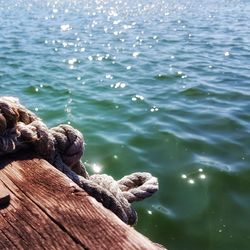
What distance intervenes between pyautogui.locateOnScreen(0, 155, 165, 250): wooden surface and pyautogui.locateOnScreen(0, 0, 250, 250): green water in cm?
243

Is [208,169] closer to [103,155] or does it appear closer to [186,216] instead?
[186,216]

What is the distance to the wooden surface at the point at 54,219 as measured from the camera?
5.42 feet

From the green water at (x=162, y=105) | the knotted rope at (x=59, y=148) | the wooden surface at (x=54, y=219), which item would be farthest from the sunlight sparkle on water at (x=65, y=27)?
the wooden surface at (x=54, y=219)

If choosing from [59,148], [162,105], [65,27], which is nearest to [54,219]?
[59,148]

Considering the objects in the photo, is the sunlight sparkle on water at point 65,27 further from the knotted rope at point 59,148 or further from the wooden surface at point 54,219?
the wooden surface at point 54,219

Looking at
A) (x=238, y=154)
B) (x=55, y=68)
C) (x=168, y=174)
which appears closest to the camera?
(x=168, y=174)

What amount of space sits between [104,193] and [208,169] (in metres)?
3.27

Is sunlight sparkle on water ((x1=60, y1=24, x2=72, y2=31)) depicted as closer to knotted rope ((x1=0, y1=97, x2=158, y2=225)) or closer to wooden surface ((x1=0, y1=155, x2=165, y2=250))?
knotted rope ((x1=0, y1=97, x2=158, y2=225))

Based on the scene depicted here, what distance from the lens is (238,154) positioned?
226 inches

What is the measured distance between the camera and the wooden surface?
1.65m

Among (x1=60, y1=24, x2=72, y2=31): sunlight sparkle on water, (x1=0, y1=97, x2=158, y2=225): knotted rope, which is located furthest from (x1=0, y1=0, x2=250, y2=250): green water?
(x1=0, y1=97, x2=158, y2=225): knotted rope

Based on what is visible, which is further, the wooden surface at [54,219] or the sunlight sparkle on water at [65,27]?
the sunlight sparkle on water at [65,27]

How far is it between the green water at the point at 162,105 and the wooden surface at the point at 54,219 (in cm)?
243

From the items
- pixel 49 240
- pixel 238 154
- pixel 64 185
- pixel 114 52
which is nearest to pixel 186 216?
pixel 238 154
